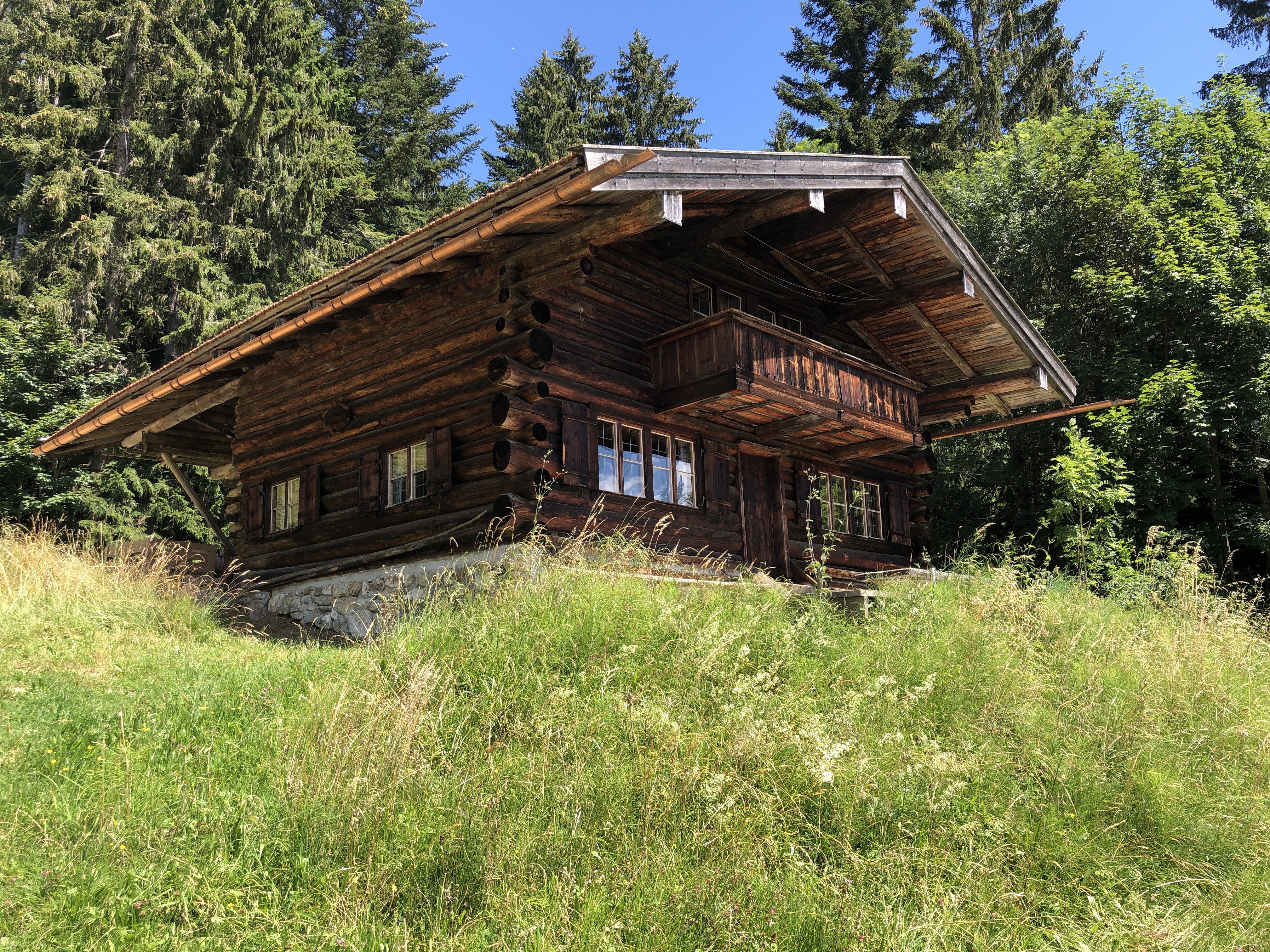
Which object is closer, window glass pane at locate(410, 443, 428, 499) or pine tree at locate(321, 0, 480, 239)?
window glass pane at locate(410, 443, 428, 499)

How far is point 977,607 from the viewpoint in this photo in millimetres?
8570

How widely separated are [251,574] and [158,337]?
15.4 metres

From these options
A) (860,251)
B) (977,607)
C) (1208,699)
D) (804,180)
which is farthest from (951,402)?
(1208,699)

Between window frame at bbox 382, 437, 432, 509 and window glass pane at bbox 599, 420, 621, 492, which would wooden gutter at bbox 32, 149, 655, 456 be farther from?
window glass pane at bbox 599, 420, 621, 492

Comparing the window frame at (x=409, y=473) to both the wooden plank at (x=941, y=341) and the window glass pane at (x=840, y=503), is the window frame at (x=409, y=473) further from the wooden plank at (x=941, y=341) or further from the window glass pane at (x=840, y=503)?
the wooden plank at (x=941, y=341)

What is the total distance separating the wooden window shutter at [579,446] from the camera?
11.7 meters

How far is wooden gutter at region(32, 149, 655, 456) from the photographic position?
891 centimetres

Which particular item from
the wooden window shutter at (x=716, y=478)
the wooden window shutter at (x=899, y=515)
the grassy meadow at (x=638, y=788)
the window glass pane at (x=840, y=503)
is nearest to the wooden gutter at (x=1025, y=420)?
the wooden window shutter at (x=899, y=515)

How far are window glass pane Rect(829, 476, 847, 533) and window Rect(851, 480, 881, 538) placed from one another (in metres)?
0.17

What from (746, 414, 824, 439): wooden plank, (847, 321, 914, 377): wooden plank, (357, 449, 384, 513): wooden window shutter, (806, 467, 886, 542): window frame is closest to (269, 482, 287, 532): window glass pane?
(357, 449, 384, 513): wooden window shutter

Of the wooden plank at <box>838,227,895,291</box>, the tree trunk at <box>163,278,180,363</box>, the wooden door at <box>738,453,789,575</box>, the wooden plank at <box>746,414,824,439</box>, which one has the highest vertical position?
the tree trunk at <box>163,278,180,363</box>

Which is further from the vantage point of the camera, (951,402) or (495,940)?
(951,402)

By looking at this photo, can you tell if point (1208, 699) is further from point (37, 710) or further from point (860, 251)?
point (860, 251)

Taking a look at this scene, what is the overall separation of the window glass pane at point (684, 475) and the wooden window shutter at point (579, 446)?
1.74m
